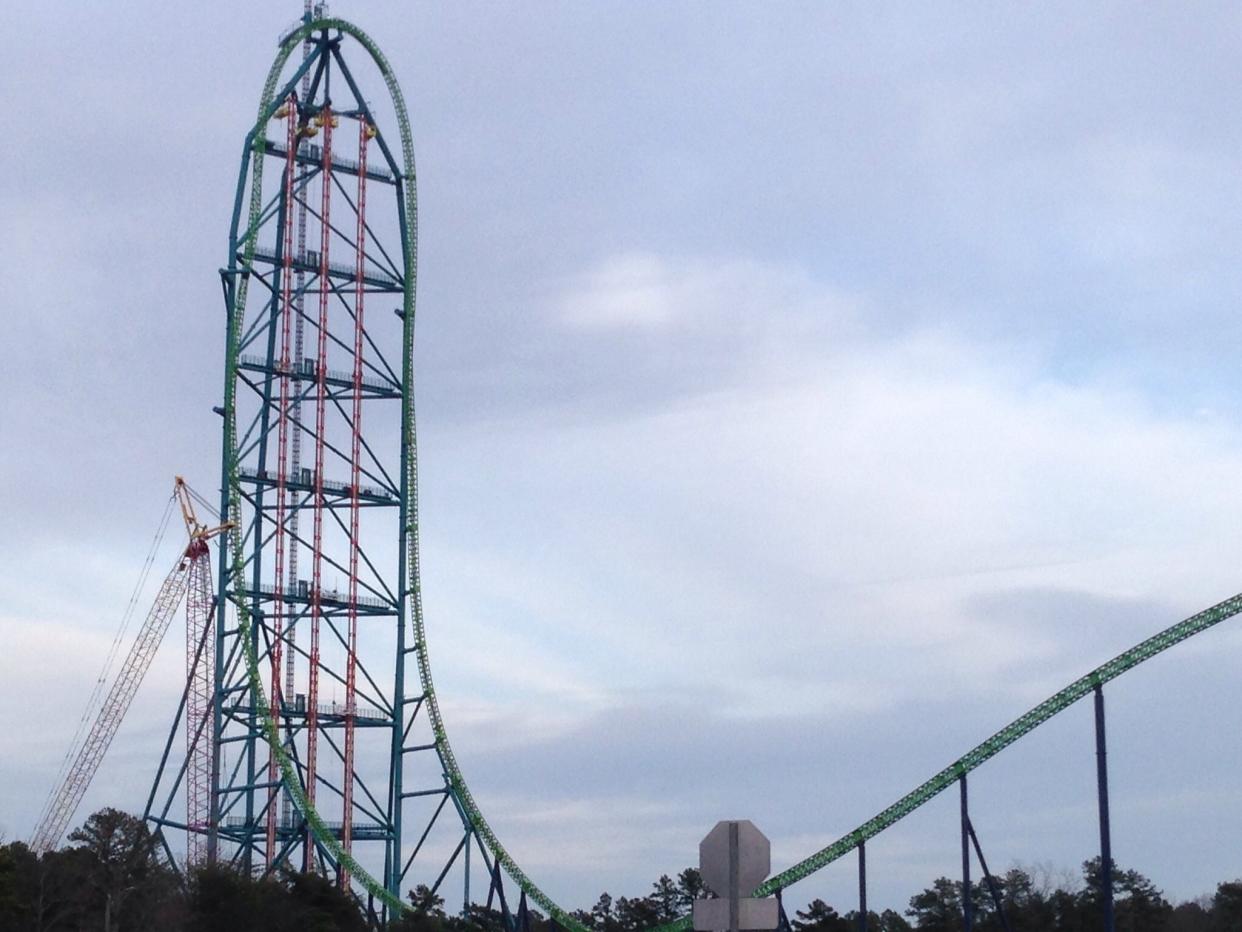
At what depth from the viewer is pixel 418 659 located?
6231cm

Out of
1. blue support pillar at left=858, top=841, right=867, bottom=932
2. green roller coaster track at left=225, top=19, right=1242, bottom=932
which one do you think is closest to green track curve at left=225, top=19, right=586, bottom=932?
green roller coaster track at left=225, top=19, right=1242, bottom=932

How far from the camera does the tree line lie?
50.6m

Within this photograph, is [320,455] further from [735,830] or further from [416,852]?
[735,830]

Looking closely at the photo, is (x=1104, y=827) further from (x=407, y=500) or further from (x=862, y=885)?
(x=407, y=500)

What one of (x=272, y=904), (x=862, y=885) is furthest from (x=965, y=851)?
(x=272, y=904)

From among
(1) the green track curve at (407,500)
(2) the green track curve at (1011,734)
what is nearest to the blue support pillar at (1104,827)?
(2) the green track curve at (1011,734)

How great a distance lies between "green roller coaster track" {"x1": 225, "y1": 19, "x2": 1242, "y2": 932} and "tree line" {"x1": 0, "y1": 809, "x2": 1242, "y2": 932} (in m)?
1.90

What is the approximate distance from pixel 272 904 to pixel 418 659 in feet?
41.6

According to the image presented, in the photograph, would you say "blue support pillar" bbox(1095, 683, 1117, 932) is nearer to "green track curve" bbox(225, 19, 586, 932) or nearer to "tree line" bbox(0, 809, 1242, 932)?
"tree line" bbox(0, 809, 1242, 932)


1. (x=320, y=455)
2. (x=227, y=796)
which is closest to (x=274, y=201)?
(x=320, y=455)

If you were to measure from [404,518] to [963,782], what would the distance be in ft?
69.8

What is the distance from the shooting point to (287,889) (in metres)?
54.6

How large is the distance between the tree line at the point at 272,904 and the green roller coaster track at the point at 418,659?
190 cm

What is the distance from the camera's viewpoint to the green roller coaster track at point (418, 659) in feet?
167
